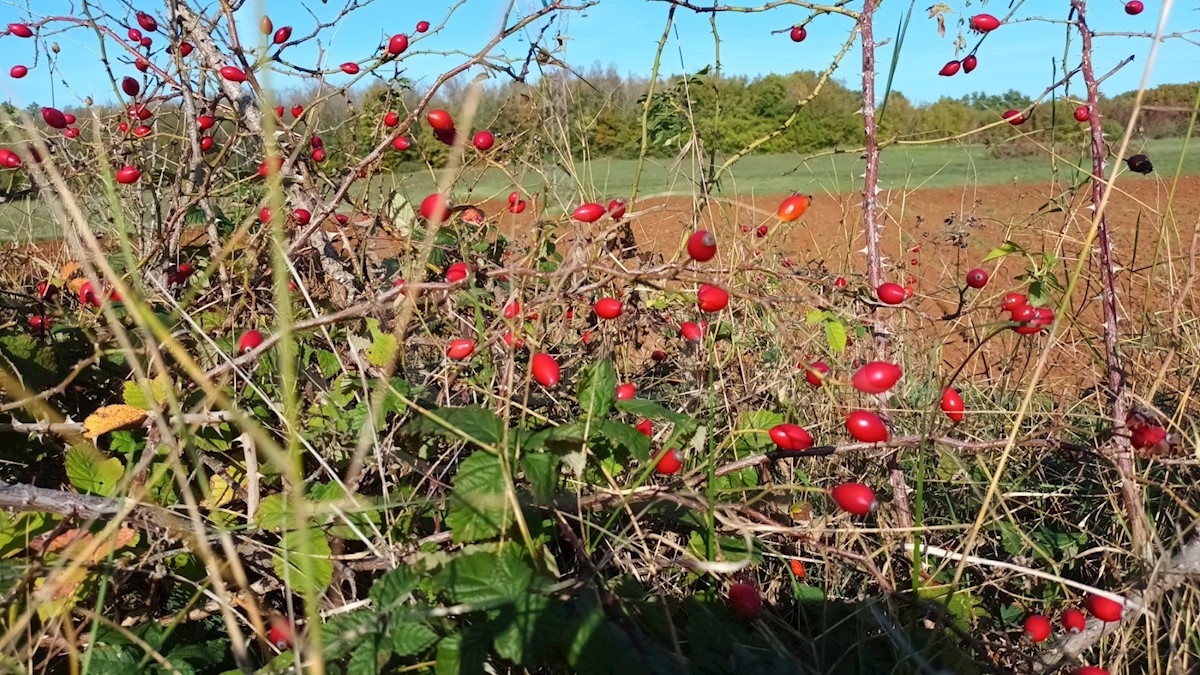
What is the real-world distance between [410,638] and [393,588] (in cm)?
5

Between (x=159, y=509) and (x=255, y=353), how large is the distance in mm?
194

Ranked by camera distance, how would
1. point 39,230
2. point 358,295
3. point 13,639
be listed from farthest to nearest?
point 39,230, point 358,295, point 13,639

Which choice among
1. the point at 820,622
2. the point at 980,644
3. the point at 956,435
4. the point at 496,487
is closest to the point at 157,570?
the point at 496,487

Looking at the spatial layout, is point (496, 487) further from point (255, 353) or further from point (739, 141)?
point (739, 141)

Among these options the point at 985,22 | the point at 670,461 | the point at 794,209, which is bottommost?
the point at 670,461

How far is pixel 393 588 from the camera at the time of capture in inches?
28.7

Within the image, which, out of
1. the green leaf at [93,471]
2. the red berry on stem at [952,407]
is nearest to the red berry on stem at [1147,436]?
the red berry on stem at [952,407]

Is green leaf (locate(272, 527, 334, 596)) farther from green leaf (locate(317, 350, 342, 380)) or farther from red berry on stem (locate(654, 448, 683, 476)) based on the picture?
red berry on stem (locate(654, 448, 683, 476))

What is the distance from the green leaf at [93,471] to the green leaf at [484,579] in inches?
21.7

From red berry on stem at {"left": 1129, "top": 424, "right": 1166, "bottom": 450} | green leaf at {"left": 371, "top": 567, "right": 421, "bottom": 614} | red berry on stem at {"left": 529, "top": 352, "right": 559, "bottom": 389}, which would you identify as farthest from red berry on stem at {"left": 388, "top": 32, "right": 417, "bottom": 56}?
red berry on stem at {"left": 1129, "top": 424, "right": 1166, "bottom": 450}

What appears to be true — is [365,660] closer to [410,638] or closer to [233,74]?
[410,638]

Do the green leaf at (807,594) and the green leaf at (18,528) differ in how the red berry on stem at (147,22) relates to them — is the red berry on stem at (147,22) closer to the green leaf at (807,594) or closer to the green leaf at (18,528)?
the green leaf at (18,528)

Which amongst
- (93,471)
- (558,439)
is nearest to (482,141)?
(558,439)

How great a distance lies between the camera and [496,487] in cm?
80
